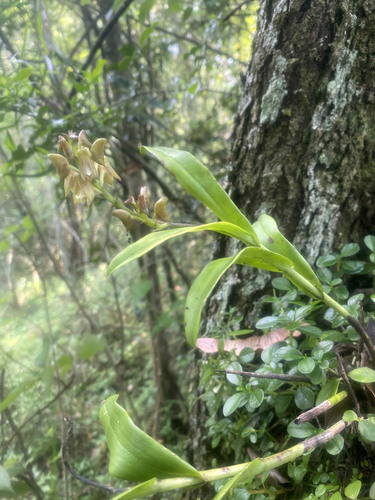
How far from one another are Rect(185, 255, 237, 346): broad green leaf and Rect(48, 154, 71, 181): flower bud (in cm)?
20

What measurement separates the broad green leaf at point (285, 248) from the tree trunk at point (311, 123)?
0.62 ft

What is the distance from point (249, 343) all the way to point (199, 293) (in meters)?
0.25

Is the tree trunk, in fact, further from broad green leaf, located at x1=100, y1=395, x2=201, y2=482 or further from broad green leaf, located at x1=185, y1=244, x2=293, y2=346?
broad green leaf, located at x1=100, y1=395, x2=201, y2=482

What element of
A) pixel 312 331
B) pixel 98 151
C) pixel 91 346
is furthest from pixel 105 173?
pixel 91 346

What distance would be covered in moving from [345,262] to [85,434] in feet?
4.38

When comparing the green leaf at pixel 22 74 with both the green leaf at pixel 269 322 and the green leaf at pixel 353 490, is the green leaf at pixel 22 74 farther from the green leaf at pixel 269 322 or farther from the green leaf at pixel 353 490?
the green leaf at pixel 353 490

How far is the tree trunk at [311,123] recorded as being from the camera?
539 mm

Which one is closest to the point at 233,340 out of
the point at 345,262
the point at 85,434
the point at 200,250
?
the point at 345,262

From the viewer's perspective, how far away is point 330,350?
1.50ft

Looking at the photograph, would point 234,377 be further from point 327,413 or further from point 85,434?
point 85,434

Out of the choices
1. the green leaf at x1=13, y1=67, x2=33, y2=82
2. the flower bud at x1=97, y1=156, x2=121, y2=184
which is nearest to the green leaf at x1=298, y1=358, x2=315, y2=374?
the flower bud at x1=97, y1=156, x2=121, y2=184

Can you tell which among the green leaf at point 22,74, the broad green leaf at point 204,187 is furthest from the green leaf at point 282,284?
the green leaf at point 22,74

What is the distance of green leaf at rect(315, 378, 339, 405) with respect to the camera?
41 cm

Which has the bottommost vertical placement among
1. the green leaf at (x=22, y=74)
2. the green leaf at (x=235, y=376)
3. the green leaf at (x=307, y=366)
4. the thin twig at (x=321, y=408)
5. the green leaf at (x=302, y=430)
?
the green leaf at (x=302, y=430)
